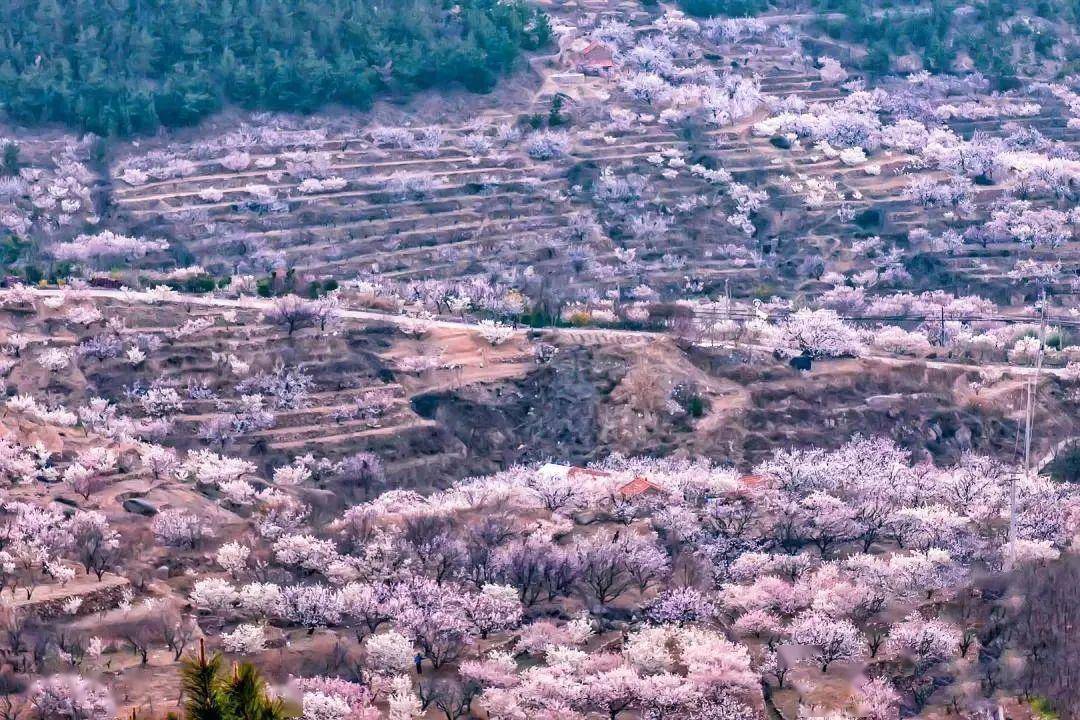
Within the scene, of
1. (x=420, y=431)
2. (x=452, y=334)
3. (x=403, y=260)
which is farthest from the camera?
(x=403, y=260)

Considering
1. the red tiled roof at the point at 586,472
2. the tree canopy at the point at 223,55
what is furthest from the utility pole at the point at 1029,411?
the tree canopy at the point at 223,55

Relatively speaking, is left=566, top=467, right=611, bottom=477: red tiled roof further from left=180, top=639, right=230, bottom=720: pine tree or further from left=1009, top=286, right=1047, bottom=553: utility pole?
left=180, top=639, right=230, bottom=720: pine tree

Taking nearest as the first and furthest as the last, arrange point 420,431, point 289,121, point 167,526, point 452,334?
point 167,526
point 420,431
point 452,334
point 289,121

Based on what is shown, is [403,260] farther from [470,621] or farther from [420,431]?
[470,621]

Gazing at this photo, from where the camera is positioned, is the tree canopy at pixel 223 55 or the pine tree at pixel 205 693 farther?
the tree canopy at pixel 223 55

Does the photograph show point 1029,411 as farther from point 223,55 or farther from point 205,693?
point 223,55

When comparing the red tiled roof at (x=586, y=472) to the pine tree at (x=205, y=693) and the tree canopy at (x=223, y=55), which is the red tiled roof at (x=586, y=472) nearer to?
the tree canopy at (x=223, y=55)

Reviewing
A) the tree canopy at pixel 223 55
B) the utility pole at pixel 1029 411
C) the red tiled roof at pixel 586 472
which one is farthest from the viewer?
the tree canopy at pixel 223 55

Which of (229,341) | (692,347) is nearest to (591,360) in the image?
(692,347)

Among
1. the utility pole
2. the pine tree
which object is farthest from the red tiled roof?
the pine tree
